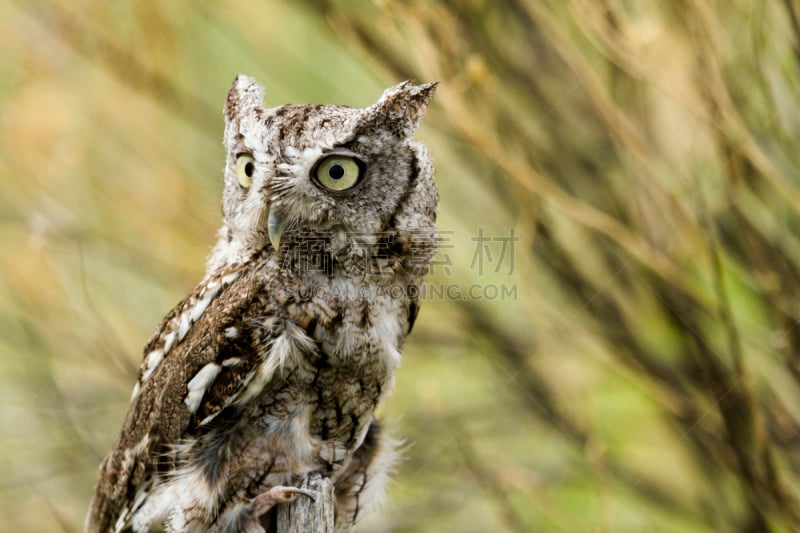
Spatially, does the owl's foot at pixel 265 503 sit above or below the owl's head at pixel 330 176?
below

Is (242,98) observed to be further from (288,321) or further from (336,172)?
(288,321)

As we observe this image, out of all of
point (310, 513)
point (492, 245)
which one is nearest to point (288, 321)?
point (310, 513)

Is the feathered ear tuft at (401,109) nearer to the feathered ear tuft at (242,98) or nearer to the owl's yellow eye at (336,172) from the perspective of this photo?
the owl's yellow eye at (336,172)

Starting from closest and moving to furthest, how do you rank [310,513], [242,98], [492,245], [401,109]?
→ [310,513], [401,109], [242,98], [492,245]

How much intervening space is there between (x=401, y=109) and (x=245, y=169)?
20.6 inches

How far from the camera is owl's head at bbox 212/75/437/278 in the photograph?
2295mm

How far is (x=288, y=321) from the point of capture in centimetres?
232

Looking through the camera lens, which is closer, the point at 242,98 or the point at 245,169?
the point at 245,169

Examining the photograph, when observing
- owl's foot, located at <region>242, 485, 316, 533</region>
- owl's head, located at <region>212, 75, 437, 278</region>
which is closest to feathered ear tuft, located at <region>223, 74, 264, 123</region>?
owl's head, located at <region>212, 75, 437, 278</region>

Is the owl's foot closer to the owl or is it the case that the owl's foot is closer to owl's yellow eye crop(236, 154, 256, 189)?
the owl

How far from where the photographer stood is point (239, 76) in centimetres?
273

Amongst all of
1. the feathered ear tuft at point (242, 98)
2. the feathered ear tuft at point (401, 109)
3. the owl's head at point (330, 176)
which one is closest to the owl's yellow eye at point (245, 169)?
the owl's head at point (330, 176)

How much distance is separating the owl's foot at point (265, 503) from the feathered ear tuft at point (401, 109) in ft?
3.63

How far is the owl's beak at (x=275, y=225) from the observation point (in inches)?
89.9
